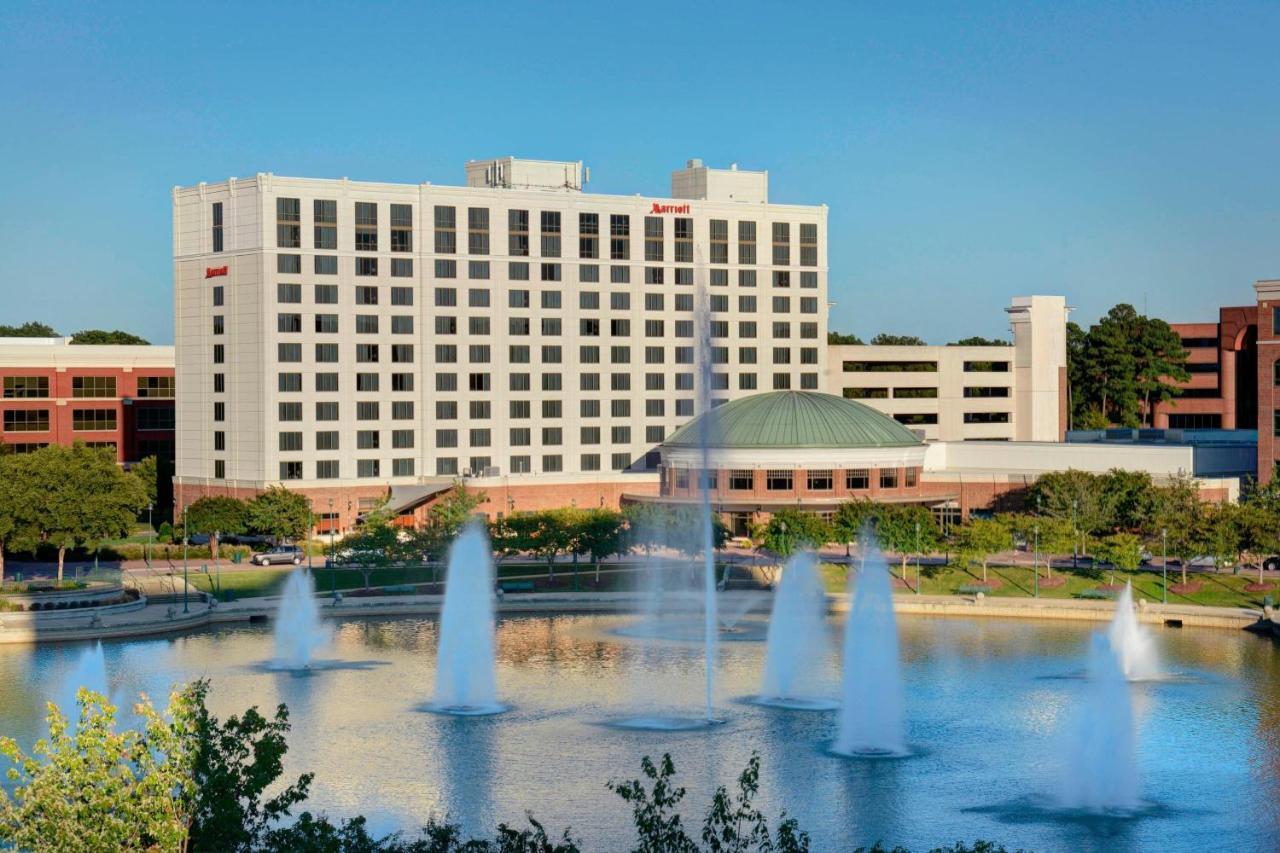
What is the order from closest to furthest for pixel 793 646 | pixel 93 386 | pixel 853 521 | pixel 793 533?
pixel 793 646 → pixel 793 533 → pixel 853 521 → pixel 93 386

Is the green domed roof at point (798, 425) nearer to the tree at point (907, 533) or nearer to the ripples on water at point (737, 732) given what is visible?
the tree at point (907, 533)

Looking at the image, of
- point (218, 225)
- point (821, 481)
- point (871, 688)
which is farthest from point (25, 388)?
point (871, 688)

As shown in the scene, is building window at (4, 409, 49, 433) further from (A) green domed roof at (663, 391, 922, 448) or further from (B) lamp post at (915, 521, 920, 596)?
(B) lamp post at (915, 521, 920, 596)

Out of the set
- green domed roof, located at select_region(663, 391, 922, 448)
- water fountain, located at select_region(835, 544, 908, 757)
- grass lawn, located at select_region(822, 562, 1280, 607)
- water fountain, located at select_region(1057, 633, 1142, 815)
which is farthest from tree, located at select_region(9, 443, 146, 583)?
water fountain, located at select_region(1057, 633, 1142, 815)

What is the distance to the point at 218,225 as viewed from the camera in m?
122

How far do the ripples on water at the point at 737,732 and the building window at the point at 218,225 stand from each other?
153 feet

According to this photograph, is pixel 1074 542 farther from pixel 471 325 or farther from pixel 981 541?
pixel 471 325

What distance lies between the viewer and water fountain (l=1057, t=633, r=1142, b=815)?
49969 millimetres

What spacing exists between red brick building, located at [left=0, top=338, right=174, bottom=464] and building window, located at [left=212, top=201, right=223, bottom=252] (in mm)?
23313

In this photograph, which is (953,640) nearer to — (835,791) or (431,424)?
(835,791)

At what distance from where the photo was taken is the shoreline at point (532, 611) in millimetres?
80875

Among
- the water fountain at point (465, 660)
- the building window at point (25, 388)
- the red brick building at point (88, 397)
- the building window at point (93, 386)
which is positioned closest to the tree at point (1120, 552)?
the water fountain at point (465, 660)

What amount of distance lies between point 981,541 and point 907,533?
499 centimetres

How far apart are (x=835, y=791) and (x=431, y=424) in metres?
78.3
